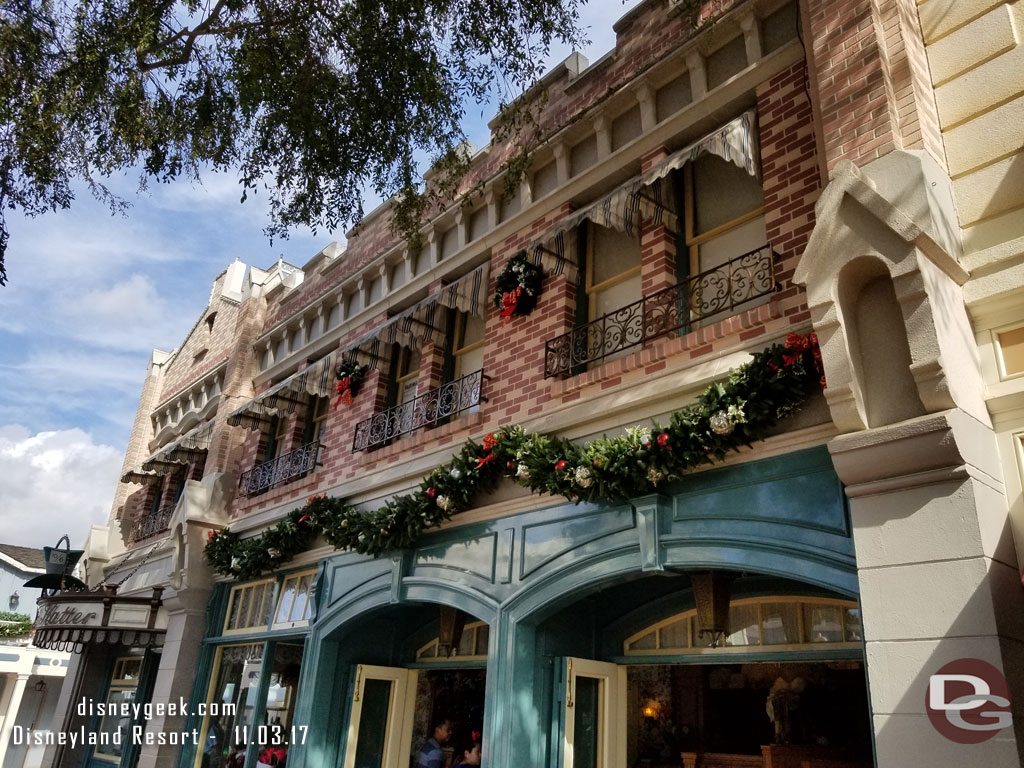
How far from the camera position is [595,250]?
28.5 feet

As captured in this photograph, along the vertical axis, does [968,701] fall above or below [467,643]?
below

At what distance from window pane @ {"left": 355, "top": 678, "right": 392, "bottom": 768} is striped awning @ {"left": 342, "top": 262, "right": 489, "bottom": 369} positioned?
426 centimetres

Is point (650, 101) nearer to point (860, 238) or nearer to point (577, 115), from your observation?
point (577, 115)

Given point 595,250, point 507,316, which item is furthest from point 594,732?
point 595,250

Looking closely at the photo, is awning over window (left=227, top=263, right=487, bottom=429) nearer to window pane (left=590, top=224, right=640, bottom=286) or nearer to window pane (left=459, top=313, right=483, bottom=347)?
window pane (left=459, top=313, right=483, bottom=347)

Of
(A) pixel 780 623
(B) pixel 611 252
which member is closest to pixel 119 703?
(B) pixel 611 252

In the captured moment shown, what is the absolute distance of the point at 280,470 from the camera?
12273 millimetres

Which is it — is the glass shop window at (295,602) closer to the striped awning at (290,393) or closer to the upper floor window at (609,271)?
the striped awning at (290,393)

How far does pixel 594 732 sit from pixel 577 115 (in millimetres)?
6480

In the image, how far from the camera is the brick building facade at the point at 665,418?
4.70 meters

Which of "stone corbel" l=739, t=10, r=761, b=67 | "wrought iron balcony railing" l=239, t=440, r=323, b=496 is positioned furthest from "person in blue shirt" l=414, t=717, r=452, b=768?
"stone corbel" l=739, t=10, r=761, b=67

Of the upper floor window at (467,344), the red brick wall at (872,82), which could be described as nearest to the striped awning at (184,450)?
the upper floor window at (467,344)

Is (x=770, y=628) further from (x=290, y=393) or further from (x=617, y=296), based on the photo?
(x=290, y=393)

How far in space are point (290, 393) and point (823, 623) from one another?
346 inches
